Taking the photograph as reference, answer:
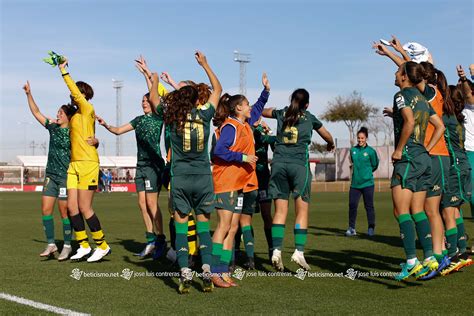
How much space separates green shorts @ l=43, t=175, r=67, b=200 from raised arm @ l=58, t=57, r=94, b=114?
1.19 m

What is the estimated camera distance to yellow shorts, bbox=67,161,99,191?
8.39 m

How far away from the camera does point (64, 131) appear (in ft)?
29.1

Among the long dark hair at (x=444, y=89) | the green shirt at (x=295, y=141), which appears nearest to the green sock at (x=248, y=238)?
the green shirt at (x=295, y=141)

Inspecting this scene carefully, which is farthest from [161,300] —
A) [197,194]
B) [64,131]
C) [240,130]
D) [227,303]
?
[64,131]

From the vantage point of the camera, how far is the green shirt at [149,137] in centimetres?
890

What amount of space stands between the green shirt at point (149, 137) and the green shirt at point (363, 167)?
4.97 m

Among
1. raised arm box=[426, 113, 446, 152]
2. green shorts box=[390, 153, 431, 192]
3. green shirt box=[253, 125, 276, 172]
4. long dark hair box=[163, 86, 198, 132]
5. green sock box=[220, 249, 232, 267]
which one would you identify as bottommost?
green sock box=[220, 249, 232, 267]

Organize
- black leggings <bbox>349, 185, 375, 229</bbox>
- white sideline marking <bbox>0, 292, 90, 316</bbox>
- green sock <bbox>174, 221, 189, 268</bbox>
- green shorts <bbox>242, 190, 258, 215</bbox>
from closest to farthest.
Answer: white sideline marking <bbox>0, 292, 90, 316</bbox>
green sock <bbox>174, 221, 189, 268</bbox>
green shorts <bbox>242, 190, 258, 215</bbox>
black leggings <bbox>349, 185, 375, 229</bbox>

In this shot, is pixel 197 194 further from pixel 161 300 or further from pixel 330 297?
pixel 330 297

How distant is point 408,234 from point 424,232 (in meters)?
0.21

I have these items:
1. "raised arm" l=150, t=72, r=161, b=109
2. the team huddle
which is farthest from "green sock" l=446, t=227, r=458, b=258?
"raised arm" l=150, t=72, r=161, b=109

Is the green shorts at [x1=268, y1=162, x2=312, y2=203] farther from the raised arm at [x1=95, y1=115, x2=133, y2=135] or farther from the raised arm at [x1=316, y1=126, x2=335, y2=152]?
the raised arm at [x1=95, y1=115, x2=133, y2=135]

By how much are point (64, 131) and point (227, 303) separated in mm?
4380

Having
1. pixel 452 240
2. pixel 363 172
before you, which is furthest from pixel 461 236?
pixel 363 172
